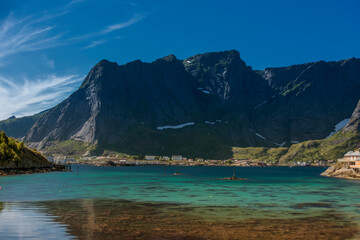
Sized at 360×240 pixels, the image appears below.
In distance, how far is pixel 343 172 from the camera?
14600cm

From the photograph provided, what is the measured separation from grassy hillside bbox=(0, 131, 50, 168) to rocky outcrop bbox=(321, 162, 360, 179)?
139 m

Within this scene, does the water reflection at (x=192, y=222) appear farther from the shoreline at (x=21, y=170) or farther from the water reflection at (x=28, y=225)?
the shoreline at (x=21, y=170)

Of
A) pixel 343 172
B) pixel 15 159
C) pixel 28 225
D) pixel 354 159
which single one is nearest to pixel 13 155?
pixel 15 159

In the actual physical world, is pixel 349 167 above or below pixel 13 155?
below

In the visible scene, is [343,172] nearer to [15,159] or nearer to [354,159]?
[354,159]

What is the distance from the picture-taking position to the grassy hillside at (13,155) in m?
141

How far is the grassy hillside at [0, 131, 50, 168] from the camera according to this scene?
464ft

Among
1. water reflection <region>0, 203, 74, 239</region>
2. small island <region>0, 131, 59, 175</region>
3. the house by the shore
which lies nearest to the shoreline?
small island <region>0, 131, 59, 175</region>

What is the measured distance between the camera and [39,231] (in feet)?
106

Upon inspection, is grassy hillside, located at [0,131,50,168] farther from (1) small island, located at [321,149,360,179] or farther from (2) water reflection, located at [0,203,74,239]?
(1) small island, located at [321,149,360,179]

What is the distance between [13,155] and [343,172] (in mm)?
140198

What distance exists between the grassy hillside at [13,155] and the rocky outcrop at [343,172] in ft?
456

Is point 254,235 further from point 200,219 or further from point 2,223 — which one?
point 2,223

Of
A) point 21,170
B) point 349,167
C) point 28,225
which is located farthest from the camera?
point 21,170
